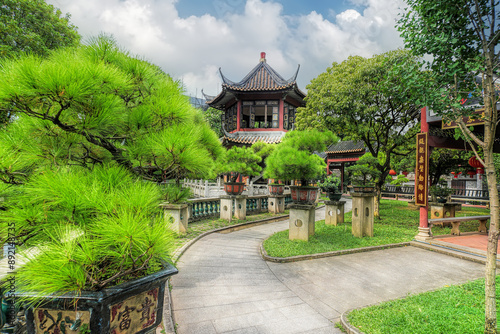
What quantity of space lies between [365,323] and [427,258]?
3.75 meters

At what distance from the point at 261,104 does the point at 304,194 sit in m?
11.9

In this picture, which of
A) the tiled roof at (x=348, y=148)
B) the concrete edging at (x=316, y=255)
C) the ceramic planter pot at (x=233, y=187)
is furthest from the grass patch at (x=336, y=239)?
the tiled roof at (x=348, y=148)

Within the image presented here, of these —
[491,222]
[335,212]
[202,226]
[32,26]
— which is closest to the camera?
[491,222]

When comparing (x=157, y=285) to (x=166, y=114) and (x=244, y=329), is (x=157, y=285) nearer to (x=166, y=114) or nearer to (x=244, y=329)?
(x=166, y=114)

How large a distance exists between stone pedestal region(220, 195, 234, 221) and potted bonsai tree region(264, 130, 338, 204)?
2.65 metres

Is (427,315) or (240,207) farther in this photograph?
(240,207)

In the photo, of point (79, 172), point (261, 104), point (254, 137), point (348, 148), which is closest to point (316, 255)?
point (79, 172)

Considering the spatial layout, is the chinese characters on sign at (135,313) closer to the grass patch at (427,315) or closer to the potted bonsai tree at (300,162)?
the grass patch at (427,315)

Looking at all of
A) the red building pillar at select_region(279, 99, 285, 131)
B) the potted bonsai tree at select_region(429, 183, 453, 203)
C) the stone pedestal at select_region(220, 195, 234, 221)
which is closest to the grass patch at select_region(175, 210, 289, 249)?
the stone pedestal at select_region(220, 195, 234, 221)

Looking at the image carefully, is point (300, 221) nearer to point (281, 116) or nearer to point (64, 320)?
point (64, 320)

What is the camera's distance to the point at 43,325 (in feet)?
4.32

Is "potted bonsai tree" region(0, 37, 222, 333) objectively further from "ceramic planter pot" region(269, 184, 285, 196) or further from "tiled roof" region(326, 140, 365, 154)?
"tiled roof" region(326, 140, 365, 154)

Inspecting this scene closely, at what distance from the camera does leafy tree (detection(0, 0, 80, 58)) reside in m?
8.95

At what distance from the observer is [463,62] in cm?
265
